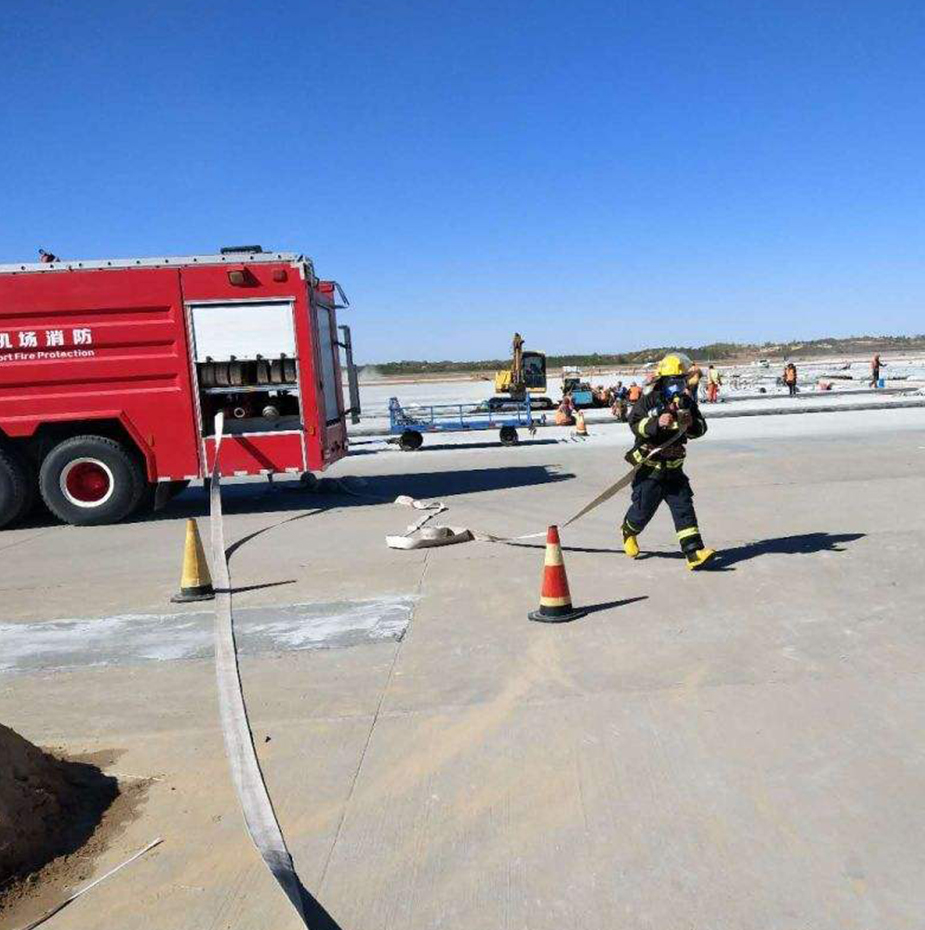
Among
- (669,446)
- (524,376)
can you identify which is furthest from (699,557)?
(524,376)

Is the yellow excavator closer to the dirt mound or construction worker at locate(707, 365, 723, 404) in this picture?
construction worker at locate(707, 365, 723, 404)

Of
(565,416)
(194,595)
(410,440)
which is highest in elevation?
(565,416)

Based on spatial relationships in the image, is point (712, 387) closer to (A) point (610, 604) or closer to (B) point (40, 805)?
(A) point (610, 604)

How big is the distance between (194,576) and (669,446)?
3927 mm

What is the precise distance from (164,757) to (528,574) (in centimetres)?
360

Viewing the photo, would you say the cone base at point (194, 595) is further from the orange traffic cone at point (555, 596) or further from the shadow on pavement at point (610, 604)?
the shadow on pavement at point (610, 604)

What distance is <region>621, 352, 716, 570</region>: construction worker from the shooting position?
6.62 m

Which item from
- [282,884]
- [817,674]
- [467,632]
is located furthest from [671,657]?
[282,884]

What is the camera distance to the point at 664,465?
22.2 feet

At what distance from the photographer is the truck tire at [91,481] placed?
32.9 ft

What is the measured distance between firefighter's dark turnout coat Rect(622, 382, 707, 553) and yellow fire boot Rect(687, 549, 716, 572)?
4 cm

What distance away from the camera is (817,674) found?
14.4 feet

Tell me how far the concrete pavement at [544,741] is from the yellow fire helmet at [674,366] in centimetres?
158

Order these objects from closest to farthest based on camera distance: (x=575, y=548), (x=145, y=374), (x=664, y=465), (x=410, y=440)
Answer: (x=664, y=465) → (x=575, y=548) → (x=145, y=374) → (x=410, y=440)
